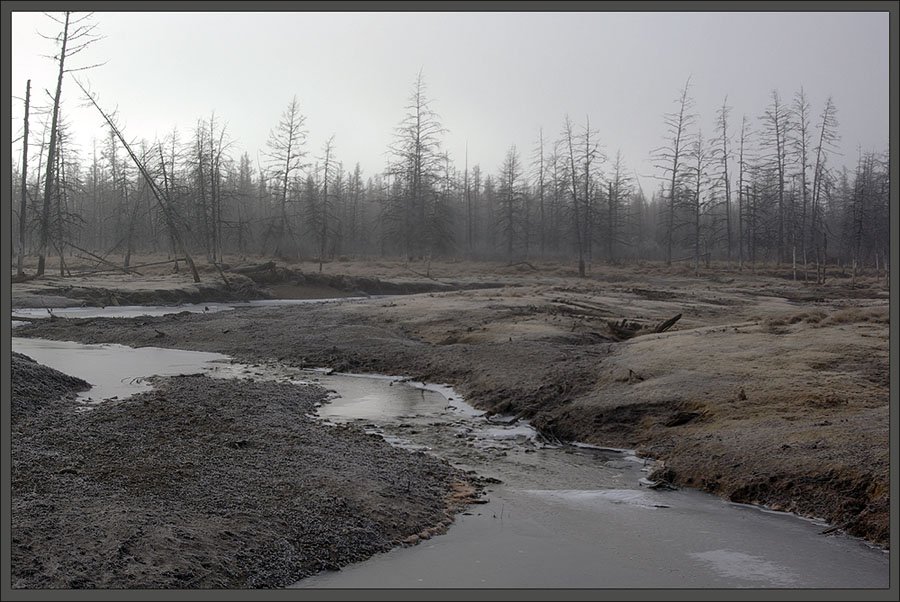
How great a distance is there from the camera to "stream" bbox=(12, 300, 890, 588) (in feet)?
18.2

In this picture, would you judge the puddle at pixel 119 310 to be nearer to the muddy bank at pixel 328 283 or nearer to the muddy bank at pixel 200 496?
the muddy bank at pixel 328 283

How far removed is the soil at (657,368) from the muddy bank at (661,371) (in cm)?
3

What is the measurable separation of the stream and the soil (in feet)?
1.51

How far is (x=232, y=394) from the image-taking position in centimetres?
1140

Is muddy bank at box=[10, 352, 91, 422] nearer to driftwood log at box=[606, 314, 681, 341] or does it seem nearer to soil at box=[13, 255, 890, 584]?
soil at box=[13, 255, 890, 584]

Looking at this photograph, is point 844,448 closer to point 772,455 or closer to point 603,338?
point 772,455

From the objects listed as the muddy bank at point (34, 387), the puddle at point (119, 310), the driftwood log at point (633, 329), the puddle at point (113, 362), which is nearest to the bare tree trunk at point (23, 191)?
the puddle at point (119, 310)

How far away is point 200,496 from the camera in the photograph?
6305mm

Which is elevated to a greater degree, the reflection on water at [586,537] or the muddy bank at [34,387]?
the muddy bank at [34,387]

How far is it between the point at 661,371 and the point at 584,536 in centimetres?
606

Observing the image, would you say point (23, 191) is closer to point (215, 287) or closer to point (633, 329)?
point (215, 287)

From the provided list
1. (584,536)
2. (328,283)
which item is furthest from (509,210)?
(584,536)

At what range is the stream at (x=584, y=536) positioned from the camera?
18.2 feet

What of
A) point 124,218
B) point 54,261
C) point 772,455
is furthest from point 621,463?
point 124,218
